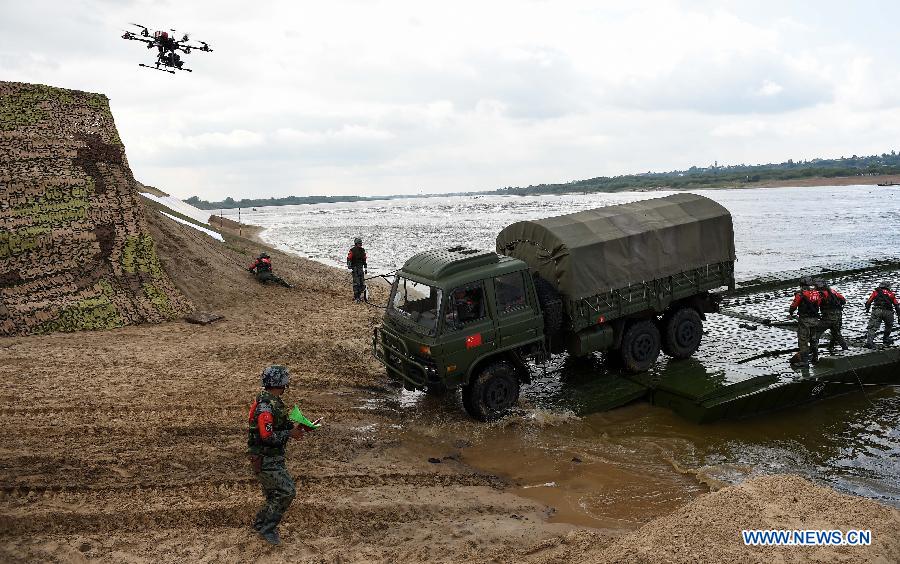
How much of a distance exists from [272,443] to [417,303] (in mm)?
4165

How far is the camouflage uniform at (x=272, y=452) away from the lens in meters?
5.20

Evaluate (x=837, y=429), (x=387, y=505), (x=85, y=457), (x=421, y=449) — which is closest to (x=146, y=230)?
(x=85, y=457)

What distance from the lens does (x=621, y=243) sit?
396 inches

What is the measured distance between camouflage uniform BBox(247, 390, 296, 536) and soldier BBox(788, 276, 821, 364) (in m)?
9.09

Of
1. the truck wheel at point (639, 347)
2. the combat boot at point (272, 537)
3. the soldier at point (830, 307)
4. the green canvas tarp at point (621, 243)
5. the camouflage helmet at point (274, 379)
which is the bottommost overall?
the combat boot at point (272, 537)

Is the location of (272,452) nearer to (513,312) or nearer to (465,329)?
(465,329)

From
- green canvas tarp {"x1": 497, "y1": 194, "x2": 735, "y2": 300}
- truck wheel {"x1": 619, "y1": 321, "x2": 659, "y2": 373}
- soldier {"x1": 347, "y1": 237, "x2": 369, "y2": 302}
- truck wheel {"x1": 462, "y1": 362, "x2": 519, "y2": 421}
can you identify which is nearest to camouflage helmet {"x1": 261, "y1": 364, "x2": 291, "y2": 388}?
truck wheel {"x1": 462, "y1": 362, "x2": 519, "y2": 421}

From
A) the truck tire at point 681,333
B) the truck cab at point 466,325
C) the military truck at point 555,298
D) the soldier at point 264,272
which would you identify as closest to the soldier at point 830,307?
the military truck at point 555,298

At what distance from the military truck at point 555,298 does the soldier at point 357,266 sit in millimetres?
6756

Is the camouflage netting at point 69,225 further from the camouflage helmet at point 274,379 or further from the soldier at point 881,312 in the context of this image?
the soldier at point 881,312

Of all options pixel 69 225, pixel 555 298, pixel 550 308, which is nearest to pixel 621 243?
pixel 555 298

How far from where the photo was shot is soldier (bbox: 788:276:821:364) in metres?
10.1

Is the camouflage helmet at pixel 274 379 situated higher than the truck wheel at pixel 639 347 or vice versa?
the camouflage helmet at pixel 274 379

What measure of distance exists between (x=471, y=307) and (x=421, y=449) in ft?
7.20
